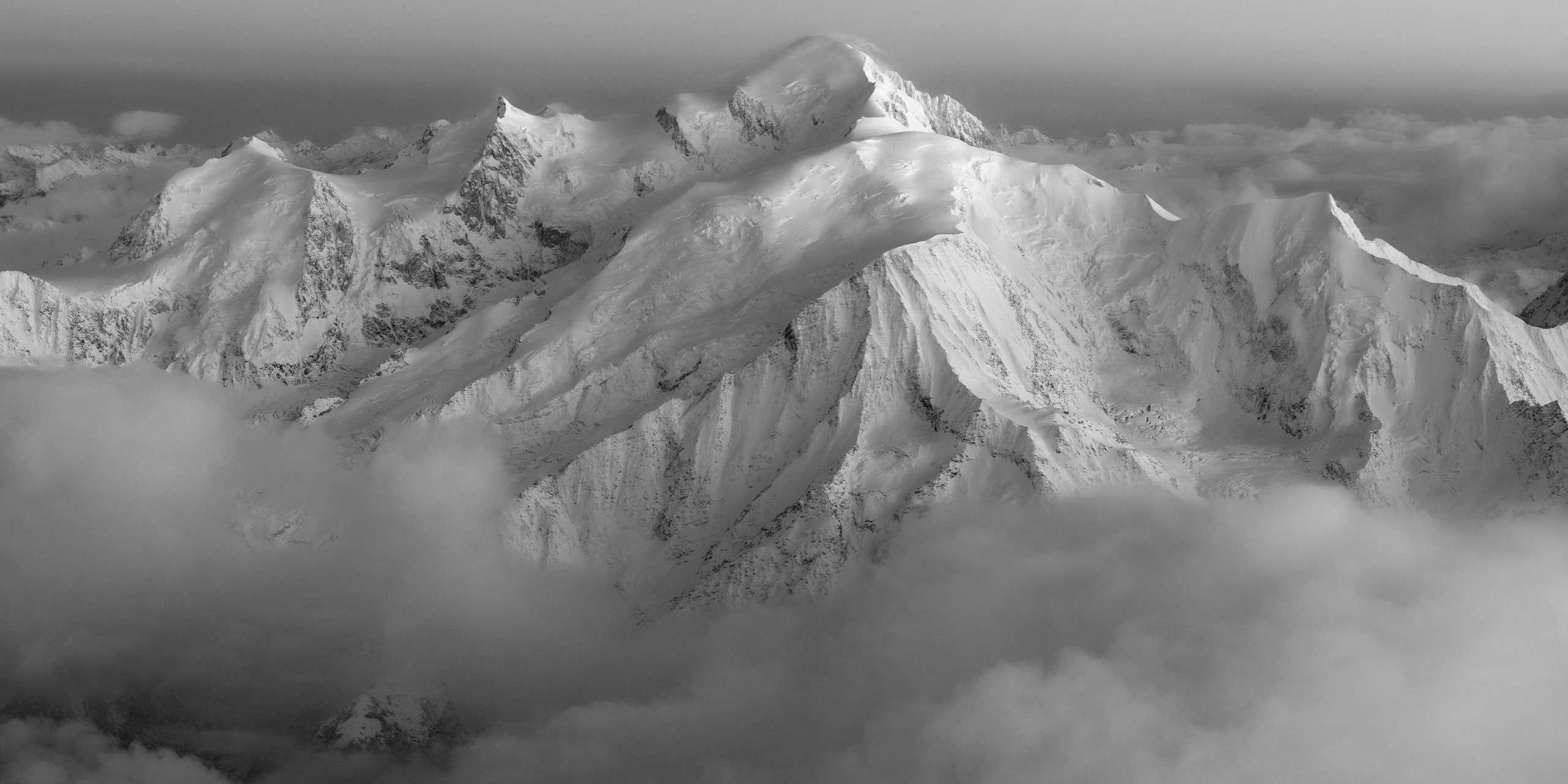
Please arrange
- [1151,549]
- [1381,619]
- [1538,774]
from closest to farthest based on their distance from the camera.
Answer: [1538,774] → [1381,619] → [1151,549]

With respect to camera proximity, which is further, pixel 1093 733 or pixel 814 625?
pixel 814 625

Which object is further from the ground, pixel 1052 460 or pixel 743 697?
pixel 1052 460

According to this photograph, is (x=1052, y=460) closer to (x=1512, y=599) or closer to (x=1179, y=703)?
(x=1179, y=703)

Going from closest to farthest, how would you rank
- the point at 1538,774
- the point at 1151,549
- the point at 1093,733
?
the point at 1538,774
the point at 1093,733
the point at 1151,549

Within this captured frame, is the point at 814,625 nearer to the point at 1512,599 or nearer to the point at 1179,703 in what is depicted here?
the point at 1179,703

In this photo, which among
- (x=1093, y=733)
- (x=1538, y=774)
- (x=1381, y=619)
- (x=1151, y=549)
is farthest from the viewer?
(x=1151, y=549)

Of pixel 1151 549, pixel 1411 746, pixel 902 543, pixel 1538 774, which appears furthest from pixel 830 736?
pixel 1538 774

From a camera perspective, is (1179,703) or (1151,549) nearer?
(1179,703)

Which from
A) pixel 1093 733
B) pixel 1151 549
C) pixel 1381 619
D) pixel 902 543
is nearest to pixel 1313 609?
pixel 1381 619

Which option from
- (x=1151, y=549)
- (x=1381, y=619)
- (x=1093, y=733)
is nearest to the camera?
(x=1093, y=733)
